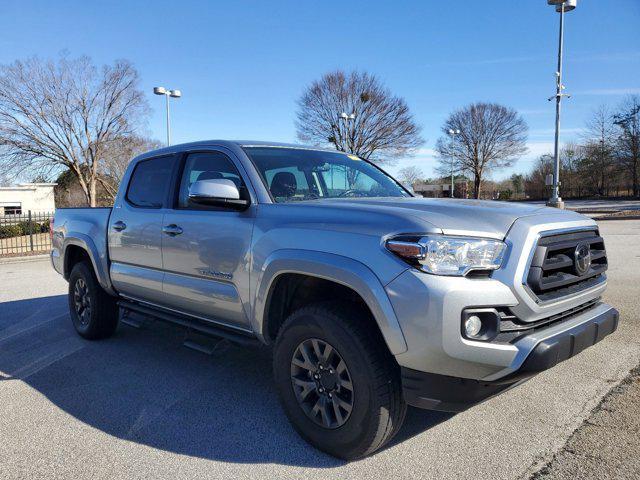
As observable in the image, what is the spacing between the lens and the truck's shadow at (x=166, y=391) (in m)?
3.10

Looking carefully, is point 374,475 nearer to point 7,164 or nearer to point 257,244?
point 257,244

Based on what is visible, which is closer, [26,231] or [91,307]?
[91,307]

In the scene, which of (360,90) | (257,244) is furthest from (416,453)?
(360,90)

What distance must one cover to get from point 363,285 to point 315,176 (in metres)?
1.53

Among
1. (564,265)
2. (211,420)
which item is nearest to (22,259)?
(211,420)

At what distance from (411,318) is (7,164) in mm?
34540

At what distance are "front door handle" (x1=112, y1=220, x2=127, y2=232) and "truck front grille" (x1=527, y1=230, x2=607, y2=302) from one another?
3534 millimetres

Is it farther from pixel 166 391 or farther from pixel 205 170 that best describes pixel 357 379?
pixel 205 170

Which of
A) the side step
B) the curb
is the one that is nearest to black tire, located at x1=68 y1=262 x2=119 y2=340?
the side step

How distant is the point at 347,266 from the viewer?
267cm

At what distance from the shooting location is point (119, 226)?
4715 mm

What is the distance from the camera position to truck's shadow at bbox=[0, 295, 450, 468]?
310 centimetres

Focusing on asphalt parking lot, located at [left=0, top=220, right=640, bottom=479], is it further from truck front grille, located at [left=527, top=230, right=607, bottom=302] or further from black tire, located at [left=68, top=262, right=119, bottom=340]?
truck front grille, located at [left=527, top=230, right=607, bottom=302]

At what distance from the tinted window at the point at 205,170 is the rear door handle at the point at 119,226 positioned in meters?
0.84
